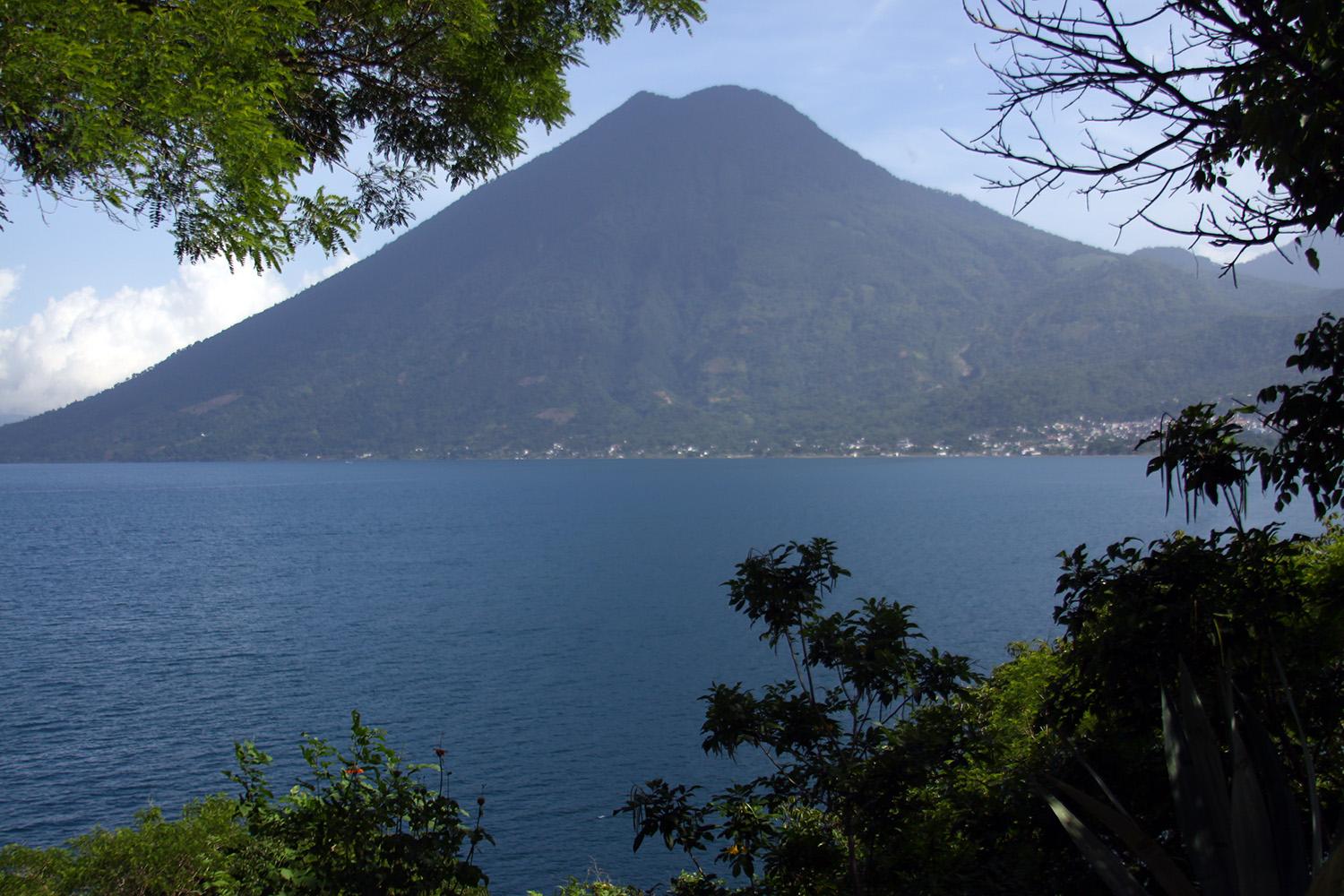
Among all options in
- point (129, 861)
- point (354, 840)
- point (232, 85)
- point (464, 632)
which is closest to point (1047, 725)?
point (354, 840)

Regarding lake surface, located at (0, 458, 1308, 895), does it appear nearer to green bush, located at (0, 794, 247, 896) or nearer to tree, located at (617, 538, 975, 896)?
green bush, located at (0, 794, 247, 896)

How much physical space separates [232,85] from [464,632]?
44.2 metres

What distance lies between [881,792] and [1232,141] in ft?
13.7

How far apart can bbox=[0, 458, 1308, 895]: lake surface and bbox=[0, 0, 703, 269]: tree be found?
17.6m

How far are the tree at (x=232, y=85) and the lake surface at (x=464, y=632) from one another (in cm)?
1757

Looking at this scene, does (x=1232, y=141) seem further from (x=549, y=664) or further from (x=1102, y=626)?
(x=549, y=664)

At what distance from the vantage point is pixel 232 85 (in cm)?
404

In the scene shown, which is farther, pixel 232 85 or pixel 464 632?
pixel 464 632

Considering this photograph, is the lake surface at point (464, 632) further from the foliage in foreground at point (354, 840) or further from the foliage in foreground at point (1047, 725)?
the foliage in foreground at point (1047, 725)

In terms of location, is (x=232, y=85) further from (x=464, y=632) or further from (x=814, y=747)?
(x=464, y=632)

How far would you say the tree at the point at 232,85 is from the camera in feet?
11.8

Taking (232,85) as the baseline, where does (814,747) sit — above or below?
below

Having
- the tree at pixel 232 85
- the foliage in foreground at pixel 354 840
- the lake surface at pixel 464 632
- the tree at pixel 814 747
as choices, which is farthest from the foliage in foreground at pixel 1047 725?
the lake surface at pixel 464 632

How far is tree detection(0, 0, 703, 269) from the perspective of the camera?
3.60 metres
